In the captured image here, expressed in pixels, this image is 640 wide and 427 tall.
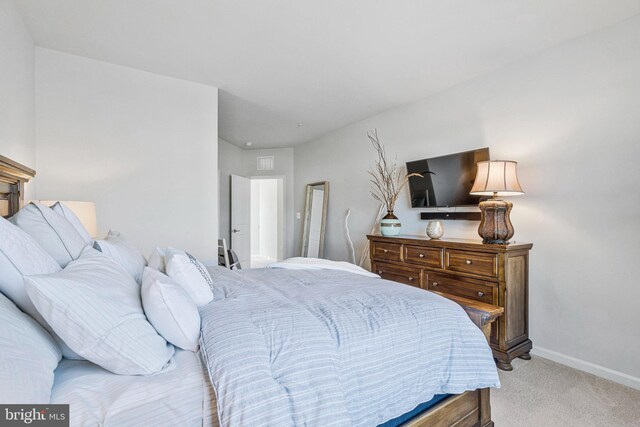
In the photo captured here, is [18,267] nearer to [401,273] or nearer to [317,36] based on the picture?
[317,36]

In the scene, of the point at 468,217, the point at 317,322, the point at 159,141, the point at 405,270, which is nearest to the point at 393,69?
the point at 468,217

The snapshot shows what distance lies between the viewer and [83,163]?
294 centimetres

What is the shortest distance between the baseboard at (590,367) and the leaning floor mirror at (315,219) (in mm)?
3489

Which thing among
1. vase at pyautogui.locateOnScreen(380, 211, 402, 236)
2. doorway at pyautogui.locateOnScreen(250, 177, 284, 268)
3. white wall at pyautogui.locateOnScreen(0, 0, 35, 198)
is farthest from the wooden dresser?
doorway at pyautogui.locateOnScreen(250, 177, 284, 268)

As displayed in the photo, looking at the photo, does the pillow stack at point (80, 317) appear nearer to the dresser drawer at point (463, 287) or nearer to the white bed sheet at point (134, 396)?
the white bed sheet at point (134, 396)

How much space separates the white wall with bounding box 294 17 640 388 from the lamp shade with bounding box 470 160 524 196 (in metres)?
0.31

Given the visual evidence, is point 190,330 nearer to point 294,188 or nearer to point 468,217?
point 468,217

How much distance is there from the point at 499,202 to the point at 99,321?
282 cm

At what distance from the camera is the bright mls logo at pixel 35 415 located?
2.18 ft

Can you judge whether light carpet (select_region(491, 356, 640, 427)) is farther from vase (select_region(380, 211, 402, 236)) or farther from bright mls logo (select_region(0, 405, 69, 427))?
bright mls logo (select_region(0, 405, 69, 427))

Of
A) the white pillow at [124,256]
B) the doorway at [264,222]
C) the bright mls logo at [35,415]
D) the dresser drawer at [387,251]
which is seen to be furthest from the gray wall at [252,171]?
the bright mls logo at [35,415]

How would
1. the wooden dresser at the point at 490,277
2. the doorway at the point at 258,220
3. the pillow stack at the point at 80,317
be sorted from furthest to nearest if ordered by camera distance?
the doorway at the point at 258,220, the wooden dresser at the point at 490,277, the pillow stack at the point at 80,317

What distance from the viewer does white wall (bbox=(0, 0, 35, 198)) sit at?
2.08 metres

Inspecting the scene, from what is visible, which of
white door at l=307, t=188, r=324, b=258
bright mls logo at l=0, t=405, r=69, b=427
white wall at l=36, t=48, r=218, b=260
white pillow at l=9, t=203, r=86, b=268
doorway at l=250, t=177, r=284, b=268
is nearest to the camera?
bright mls logo at l=0, t=405, r=69, b=427
